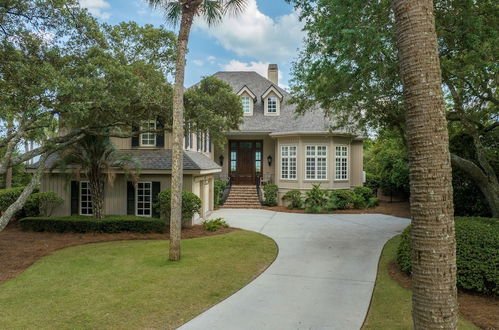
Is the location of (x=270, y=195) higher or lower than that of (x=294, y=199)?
higher

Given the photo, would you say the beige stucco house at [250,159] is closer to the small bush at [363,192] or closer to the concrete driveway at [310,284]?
the small bush at [363,192]

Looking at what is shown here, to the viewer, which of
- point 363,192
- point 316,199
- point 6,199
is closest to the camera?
point 6,199

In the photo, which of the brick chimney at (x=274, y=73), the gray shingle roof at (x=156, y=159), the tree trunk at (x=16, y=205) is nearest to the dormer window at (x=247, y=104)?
the brick chimney at (x=274, y=73)

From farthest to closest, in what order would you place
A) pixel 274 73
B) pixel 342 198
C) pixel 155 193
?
pixel 274 73, pixel 342 198, pixel 155 193

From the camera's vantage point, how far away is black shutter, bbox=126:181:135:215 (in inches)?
510

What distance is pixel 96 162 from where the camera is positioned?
11.6m

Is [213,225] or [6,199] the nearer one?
[213,225]

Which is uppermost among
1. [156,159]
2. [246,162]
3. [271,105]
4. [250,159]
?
[271,105]

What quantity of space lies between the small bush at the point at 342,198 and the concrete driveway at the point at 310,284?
484 cm

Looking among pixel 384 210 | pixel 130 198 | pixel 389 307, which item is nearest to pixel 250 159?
pixel 384 210

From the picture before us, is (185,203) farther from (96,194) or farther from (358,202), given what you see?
(358,202)

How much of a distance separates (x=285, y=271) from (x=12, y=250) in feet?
27.7

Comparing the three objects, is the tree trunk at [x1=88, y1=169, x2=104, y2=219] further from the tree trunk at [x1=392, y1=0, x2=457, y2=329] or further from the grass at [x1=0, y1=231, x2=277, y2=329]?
the tree trunk at [x1=392, y1=0, x2=457, y2=329]

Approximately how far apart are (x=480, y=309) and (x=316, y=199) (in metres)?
12.0
